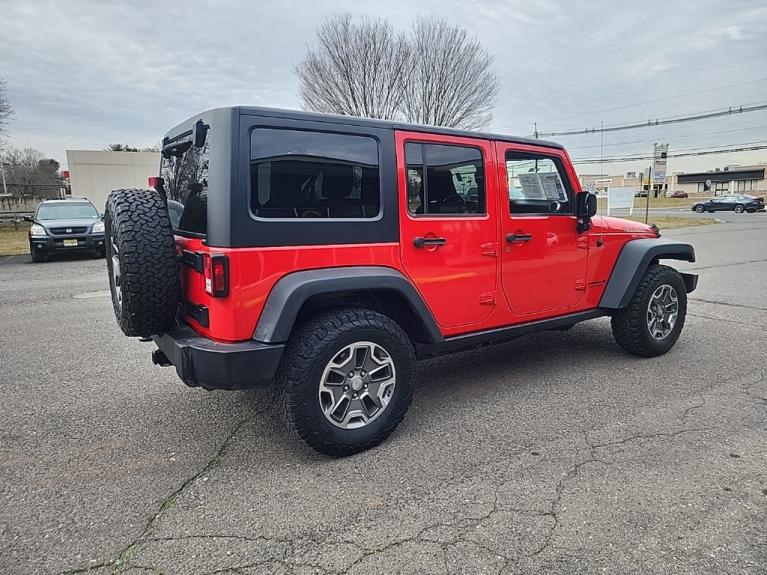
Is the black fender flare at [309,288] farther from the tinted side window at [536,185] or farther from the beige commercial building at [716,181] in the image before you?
the beige commercial building at [716,181]

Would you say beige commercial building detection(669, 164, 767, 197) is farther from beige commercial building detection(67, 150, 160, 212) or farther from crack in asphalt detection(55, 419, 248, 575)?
crack in asphalt detection(55, 419, 248, 575)

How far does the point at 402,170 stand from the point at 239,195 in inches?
41.3

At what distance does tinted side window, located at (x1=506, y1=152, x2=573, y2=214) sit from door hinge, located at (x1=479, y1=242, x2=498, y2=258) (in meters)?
0.32

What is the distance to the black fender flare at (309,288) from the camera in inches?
105

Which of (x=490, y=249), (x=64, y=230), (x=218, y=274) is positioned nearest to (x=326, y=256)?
(x=218, y=274)

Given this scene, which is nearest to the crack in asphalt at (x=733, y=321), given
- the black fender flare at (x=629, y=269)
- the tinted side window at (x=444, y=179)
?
the black fender flare at (x=629, y=269)

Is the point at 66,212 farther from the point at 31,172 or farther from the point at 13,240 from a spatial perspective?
the point at 31,172

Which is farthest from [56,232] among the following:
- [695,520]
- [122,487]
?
[695,520]

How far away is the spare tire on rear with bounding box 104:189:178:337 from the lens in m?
2.78

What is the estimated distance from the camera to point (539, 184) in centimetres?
400

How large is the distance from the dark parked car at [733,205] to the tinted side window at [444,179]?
136 ft

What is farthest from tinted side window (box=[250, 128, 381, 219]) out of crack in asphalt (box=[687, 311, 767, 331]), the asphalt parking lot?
crack in asphalt (box=[687, 311, 767, 331])

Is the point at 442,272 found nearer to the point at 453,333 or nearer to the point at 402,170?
the point at 453,333

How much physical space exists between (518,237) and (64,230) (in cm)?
1237
